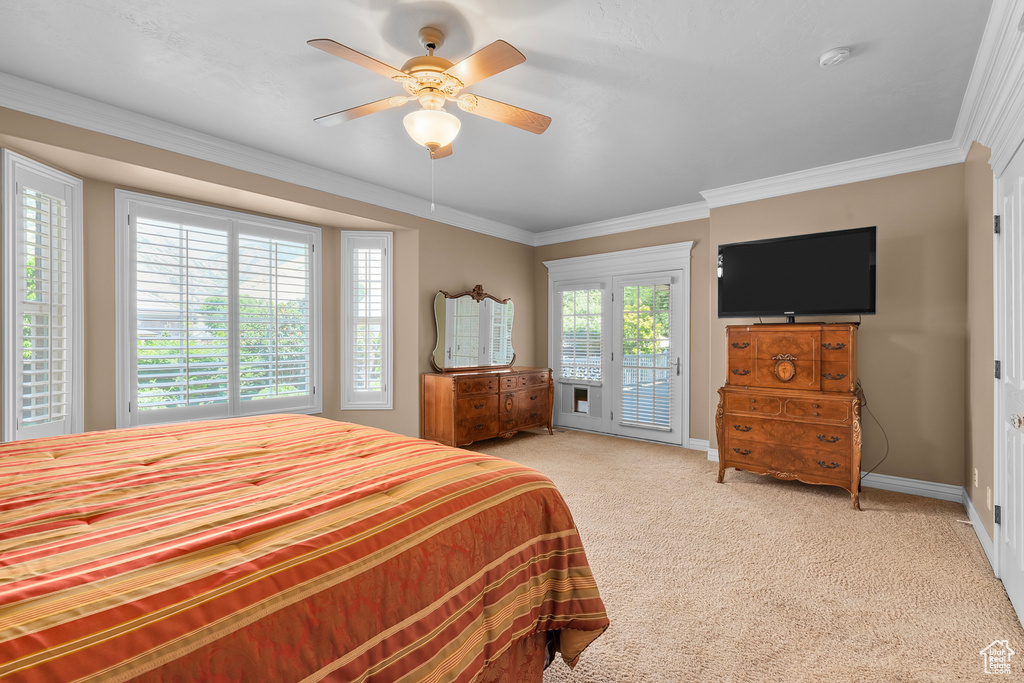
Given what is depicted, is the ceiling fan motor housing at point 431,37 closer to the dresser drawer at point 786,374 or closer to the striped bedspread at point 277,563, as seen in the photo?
the striped bedspread at point 277,563

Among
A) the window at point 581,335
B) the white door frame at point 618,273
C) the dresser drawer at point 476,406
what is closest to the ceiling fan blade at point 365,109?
the dresser drawer at point 476,406

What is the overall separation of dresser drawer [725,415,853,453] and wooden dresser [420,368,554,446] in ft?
7.44

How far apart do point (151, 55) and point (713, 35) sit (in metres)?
2.75

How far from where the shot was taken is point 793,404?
349cm

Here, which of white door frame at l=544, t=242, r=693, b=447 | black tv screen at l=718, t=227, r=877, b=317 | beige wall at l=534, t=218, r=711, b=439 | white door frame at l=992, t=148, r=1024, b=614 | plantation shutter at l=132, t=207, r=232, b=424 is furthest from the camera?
white door frame at l=544, t=242, r=693, b=447

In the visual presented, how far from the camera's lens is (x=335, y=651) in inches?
35.3

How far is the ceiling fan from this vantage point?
6.42ft

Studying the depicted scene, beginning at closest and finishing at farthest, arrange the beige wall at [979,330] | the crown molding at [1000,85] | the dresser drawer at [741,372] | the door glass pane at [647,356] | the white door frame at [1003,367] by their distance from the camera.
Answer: the crown molding at [1000,85] < the white door frame at [1003,367] < the beige wall at [979,330] < the dresser drawer at [741,372] < the door glass pane at [647,356]

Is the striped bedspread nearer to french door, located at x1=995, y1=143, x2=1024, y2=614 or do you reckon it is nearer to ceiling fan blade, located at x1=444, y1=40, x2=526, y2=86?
ceiling fan blade, located at x1=444, y1=40, x2=526, y2=86

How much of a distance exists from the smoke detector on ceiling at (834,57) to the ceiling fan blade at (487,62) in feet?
5.18

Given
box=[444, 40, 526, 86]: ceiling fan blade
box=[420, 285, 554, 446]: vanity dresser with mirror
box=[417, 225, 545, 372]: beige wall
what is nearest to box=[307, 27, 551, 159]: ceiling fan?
box=[444, 40, 526, 86]: ceiling fan blade

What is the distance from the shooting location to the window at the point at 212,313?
3500mm

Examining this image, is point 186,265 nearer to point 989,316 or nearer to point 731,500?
point 731,500

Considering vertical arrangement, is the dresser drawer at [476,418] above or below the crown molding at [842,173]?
below
